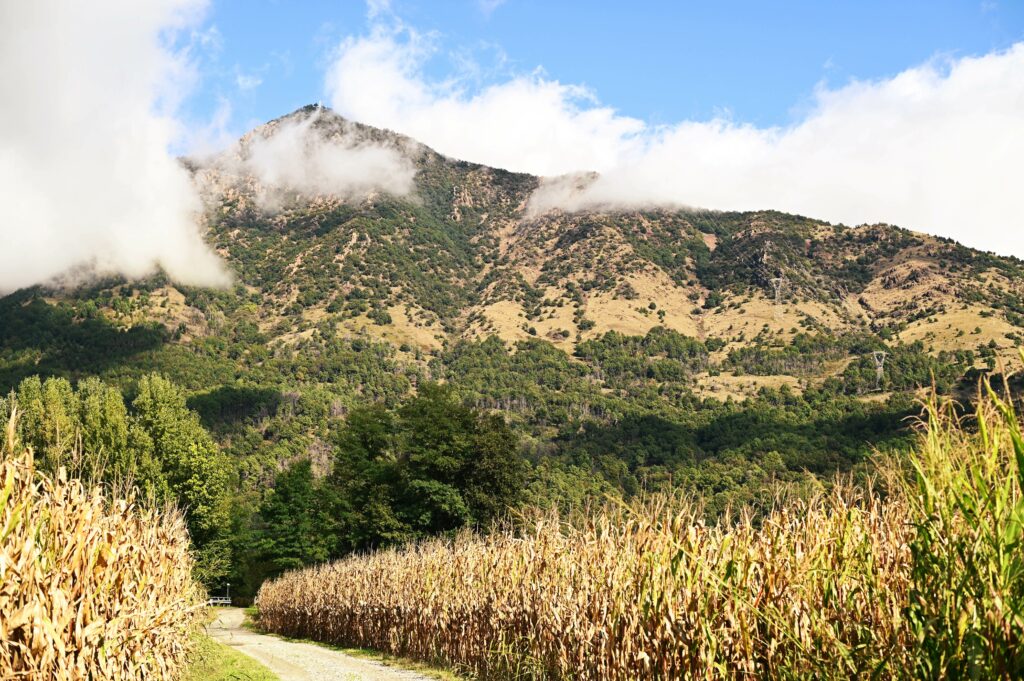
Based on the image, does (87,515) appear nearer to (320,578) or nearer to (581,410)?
(320,578)

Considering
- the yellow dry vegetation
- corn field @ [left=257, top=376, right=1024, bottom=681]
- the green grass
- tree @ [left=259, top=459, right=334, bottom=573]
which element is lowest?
tree @ [left=259, top=459, right=334, bottom=573]

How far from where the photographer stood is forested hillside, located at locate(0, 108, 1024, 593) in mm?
50750

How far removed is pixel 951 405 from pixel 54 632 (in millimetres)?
6434

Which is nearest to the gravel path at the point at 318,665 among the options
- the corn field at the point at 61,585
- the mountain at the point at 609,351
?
the corn field at the point at 61,585

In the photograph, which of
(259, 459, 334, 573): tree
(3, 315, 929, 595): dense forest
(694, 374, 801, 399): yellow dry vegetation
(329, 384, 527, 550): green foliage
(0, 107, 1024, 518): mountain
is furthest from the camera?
(694, 374, 801, 399): yellow dry vegetation

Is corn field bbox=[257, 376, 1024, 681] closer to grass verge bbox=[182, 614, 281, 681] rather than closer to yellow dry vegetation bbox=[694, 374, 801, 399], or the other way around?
grass verge bbox=[182, 614, 281, 681]

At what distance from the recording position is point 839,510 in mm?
7156

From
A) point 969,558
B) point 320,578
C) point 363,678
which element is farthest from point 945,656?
point 320,578

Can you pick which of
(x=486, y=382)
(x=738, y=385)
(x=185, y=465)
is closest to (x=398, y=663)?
(x=185, y=465)

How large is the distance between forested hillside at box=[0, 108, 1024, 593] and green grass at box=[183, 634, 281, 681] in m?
25.5

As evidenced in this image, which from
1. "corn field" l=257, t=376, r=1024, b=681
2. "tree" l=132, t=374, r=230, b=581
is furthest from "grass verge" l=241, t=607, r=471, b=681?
"tree" l=132, t=374, r=230, b=581

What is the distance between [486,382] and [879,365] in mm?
73228

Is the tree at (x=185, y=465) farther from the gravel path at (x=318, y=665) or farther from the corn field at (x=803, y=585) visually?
the corn field at (x=803, y=585)

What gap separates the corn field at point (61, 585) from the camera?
231 inches
